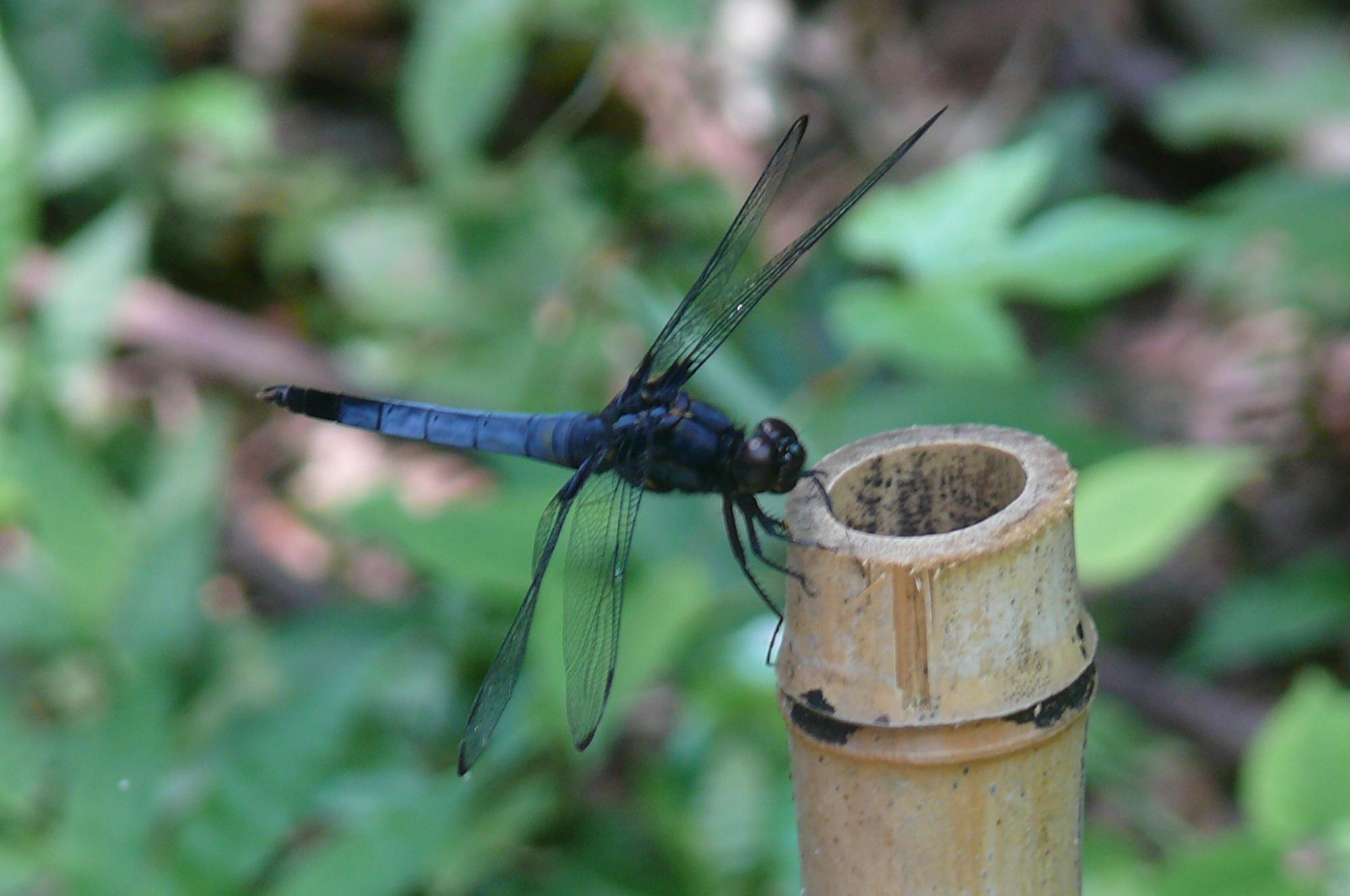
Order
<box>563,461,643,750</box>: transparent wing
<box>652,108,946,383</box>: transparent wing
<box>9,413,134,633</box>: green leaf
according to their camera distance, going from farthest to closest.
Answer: <box>9,413,134,633</box>: green leaf < <box>652,108,946,383</box>: transparent wing < <box>563,461,643,750</box>: transparent wing

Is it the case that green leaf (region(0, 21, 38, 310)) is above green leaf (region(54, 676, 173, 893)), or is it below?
above

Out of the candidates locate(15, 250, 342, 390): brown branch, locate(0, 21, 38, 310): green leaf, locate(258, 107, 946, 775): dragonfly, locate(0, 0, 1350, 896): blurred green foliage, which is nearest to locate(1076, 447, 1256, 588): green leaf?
locate(0, 0, 1350, 896): blurred green foliage

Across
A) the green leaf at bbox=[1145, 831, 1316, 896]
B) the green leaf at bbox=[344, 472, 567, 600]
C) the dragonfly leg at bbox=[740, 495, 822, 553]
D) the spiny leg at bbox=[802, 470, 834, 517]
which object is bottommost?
the spiny leg at bbox=[802, 470, 834, 517]

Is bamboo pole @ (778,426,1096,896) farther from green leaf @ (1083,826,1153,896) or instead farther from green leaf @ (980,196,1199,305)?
green leaf @ (980,196,1199,305)

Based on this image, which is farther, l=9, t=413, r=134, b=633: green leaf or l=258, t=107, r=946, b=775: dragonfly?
l=9, t=413, r=134, b=633: green leaf

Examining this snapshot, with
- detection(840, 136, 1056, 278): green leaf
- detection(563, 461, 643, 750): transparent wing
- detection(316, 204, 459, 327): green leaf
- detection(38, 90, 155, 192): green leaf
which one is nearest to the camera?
detection(563, 461, 643, 750): transparent wing

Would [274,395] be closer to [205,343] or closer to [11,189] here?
[11,189]

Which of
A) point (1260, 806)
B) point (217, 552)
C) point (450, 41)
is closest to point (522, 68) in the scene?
point (450, 41)
